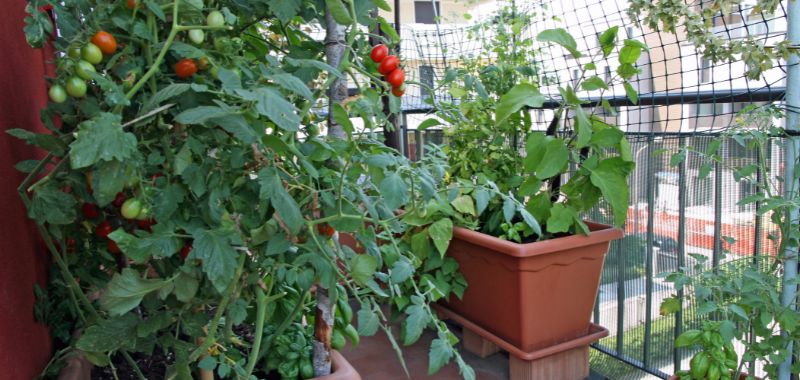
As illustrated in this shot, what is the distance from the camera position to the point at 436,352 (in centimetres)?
103

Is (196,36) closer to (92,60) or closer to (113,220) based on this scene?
(92,60)

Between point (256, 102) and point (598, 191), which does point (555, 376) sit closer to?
point (598, 191)

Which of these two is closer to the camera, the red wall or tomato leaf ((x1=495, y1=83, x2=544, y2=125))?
the red wall

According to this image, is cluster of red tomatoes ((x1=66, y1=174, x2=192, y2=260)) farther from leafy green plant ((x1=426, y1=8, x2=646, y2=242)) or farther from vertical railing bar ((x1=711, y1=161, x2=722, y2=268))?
vertical railing bar ((x1=711, y1=161, x2=722, y2=268))

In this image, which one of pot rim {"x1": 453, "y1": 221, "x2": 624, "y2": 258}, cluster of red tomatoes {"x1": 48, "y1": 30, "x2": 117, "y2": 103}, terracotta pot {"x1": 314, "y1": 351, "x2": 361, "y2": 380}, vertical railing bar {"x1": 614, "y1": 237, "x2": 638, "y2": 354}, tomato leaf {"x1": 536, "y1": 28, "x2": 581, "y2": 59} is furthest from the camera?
vertical railing bar {"x1": 614, "y1": 237, "x2": 638, "y2": 354}

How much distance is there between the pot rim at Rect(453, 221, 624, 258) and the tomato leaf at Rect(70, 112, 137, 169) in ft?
4.07

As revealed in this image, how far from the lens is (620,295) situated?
199 centimetres

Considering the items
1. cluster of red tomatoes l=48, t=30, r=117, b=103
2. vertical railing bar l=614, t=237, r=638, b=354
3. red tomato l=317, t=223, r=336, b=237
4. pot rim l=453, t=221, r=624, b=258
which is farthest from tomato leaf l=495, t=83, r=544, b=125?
cluster of red tomatoes l=48, t=30, r=117, b=103

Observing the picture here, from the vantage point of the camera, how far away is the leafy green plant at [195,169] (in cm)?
75

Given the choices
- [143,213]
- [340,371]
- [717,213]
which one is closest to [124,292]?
[143,213]

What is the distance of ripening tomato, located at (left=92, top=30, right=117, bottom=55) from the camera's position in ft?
2.63

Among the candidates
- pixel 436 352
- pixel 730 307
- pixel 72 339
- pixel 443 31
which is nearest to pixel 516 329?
pixel 730 307

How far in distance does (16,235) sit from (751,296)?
1.50 metres

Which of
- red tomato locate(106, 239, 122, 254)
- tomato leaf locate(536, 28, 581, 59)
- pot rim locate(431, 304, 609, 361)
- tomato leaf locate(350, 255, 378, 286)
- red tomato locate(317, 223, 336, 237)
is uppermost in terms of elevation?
tomato leaf locate(536, 28, 581, 59)
